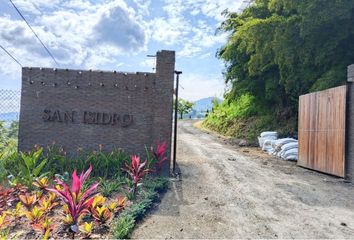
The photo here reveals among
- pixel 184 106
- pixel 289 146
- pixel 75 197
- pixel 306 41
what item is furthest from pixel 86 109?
pixel 184 106

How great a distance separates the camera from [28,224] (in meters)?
5.33

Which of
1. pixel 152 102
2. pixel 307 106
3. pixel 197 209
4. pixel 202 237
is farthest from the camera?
pixel 307 106

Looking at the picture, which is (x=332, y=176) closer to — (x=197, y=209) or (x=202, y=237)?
(x=197, y=209)

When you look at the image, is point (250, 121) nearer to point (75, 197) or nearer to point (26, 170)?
point (26, 170)

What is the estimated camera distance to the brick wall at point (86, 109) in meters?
9.75

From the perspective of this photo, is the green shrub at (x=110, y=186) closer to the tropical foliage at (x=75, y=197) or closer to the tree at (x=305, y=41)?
the tropical foliage at (x=75, y=197)

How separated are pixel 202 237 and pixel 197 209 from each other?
134cm

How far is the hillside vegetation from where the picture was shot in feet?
39.1

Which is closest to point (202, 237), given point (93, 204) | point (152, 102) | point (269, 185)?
point (93, 204)

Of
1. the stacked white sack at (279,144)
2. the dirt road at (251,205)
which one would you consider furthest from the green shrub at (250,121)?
the dirt road at (251,205)

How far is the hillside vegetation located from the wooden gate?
1.66 metres

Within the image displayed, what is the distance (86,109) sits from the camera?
982 cm

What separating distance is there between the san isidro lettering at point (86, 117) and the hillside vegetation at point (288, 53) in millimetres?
7005

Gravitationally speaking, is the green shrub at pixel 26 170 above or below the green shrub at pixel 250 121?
below
